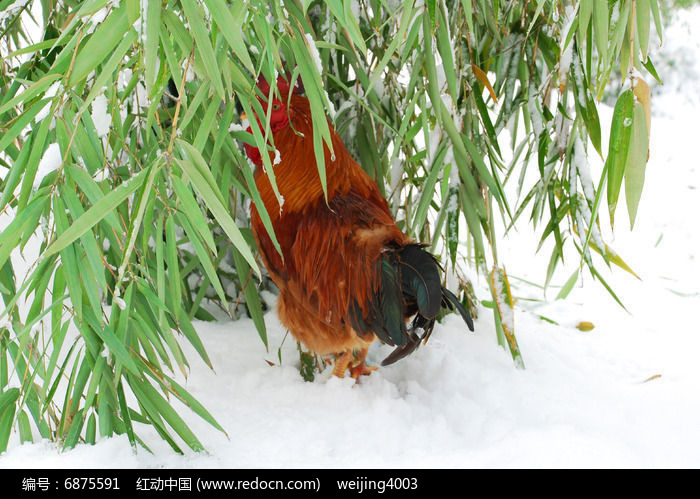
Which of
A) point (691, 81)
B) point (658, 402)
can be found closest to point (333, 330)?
point (658, 402)

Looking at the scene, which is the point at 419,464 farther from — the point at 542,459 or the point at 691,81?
the point at 691,81

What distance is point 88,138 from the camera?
3.35ft

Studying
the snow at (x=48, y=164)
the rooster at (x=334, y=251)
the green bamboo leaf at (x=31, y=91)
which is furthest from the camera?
the rooster at (x=334, y=251)

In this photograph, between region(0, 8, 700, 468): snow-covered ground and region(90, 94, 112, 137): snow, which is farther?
region(0, 8, 700, 468): snow-covered ground

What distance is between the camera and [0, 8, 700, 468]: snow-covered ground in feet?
4.16

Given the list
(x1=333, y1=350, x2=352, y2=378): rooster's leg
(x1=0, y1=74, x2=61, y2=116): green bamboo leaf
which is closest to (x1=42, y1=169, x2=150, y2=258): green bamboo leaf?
(x1=0, y1=74, x2=61, y2=116): green bamboo leaf

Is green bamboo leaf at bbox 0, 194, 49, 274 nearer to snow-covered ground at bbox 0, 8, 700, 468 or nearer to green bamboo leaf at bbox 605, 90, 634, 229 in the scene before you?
snow-covered ground at bbox 0, 8, 700, 468

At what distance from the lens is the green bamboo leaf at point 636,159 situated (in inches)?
36.8

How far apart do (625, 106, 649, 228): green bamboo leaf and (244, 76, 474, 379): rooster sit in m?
0.47

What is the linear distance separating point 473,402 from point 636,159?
80 cm

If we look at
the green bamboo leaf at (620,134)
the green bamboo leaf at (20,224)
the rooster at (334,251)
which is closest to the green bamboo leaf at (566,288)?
the rooster at (334,251)

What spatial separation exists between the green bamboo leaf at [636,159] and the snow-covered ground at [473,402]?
59 cm

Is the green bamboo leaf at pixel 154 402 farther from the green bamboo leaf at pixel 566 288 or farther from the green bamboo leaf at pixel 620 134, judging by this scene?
the green bamboo leaf at pixel 566 288
